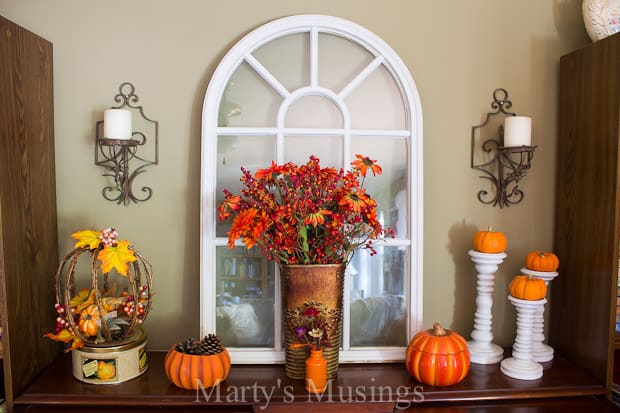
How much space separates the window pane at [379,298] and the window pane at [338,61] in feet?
2.09

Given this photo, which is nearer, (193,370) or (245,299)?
(193,370)

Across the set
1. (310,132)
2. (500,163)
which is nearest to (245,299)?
(310,132)

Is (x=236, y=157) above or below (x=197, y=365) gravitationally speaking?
above

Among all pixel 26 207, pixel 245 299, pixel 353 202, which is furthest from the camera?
pixel 245 299

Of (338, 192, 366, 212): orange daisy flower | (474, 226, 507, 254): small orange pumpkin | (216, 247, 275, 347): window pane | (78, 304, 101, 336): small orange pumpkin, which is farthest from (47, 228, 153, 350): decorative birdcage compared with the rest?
(474, 226, 507, 254): small orange pumpkin

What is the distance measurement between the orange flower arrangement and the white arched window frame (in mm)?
225

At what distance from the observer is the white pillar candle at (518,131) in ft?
5.79

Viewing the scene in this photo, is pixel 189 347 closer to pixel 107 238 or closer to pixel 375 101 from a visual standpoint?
pixel 107 238

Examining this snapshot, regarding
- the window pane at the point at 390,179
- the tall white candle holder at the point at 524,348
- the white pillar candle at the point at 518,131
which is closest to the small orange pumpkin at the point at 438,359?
the tall white candle holder at the point at 524,348

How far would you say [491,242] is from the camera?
5.74 ft

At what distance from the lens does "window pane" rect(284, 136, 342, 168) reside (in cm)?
181

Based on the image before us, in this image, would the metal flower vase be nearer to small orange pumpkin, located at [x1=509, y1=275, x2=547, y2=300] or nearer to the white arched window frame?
the white arched window frame

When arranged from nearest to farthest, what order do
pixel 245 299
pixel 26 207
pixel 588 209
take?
pixel 26 207 < pixel 588 209 < pixel 245 299

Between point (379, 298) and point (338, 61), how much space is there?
90cm
